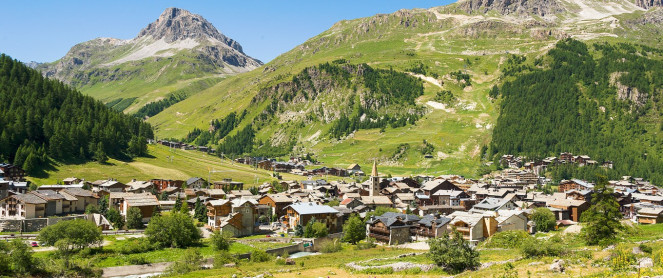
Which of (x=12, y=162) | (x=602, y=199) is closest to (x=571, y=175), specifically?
(x=602, y=199)

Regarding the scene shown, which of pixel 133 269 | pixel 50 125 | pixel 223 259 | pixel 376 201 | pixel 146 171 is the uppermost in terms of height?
pixel 50 125

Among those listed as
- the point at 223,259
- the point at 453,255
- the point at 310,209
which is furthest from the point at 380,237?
the point at 453,255

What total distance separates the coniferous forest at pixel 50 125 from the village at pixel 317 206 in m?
14.5

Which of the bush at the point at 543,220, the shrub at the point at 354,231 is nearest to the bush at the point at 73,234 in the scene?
the shrub at the point at 354,231

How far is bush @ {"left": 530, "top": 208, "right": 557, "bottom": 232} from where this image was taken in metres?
92.6

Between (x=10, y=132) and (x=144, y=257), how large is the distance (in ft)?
293

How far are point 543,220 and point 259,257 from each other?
180ft

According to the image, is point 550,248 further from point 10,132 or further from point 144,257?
point 10,132

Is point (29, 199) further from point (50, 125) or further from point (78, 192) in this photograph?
point (50, 125)

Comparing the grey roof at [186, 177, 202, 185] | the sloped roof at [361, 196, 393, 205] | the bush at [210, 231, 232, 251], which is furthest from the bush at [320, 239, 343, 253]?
the grey roof at [186, 177, 202, 185]

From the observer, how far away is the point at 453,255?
53219 millimetres

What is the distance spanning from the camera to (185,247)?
260ft

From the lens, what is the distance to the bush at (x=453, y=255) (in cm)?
5241

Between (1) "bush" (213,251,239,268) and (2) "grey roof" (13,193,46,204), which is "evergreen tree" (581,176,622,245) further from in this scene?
(2) "grey roof" (13,193,46,204)
